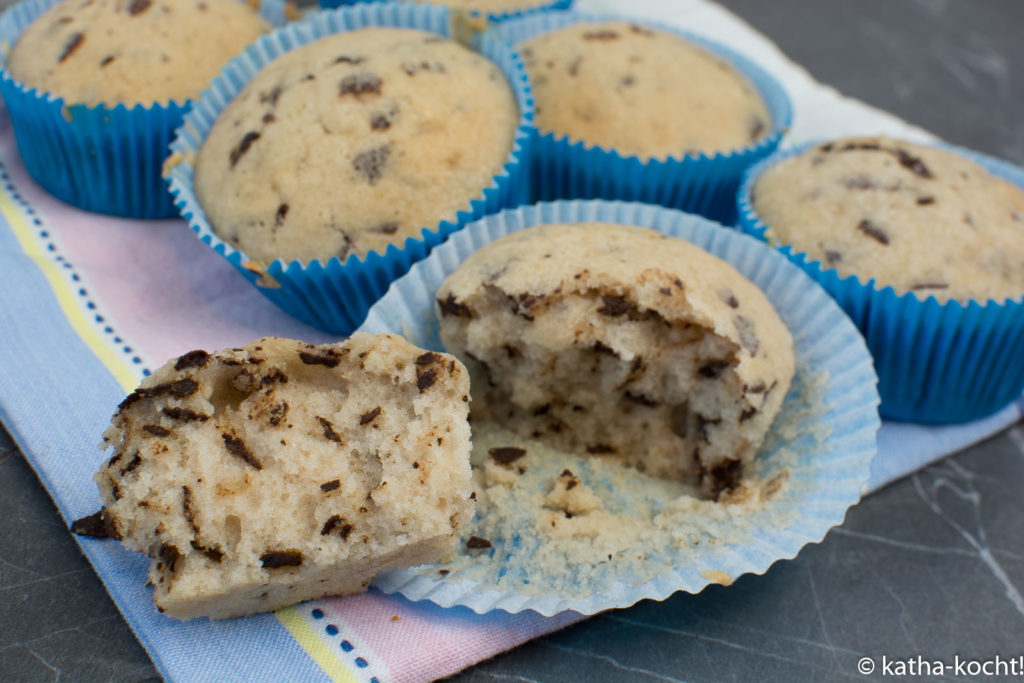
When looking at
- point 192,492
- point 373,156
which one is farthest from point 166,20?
point 192,492

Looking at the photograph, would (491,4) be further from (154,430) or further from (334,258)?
(154,430)

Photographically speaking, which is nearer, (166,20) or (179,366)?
(179,366)

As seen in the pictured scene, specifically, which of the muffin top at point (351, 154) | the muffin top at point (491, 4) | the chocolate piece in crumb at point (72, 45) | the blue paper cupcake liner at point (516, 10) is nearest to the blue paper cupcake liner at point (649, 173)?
the muffin top at point (351, 154)

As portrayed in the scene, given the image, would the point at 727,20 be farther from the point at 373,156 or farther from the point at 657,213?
the point at 373,156

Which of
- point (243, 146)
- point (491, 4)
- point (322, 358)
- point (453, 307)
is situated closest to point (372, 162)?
point (243, 146)

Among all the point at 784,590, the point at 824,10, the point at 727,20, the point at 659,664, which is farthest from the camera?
the point at 824,10

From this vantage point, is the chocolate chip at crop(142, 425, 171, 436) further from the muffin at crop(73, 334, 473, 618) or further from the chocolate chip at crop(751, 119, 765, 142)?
the chocolate chip at crop(751, 119, 765, 142)

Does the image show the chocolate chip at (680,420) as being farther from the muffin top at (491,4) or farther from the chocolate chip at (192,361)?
the muffin top at (491,4)

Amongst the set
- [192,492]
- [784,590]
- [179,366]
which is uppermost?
[179,366]
